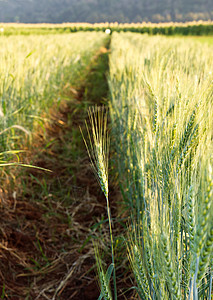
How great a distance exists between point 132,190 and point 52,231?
604 millimetres

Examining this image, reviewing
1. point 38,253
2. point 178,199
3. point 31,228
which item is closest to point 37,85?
point 31,228

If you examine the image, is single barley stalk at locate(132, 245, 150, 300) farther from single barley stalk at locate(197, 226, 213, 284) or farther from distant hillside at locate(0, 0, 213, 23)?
distant hillside at locate(0, 0, 213, 23)

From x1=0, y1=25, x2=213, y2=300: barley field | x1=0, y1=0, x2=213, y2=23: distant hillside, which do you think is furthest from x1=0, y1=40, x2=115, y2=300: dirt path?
x1=0, y1=0, x2=213, y2=23: distant hillside

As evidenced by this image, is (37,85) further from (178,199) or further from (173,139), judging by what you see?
(178,199)

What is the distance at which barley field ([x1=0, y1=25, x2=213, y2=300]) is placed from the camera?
0.62 metres

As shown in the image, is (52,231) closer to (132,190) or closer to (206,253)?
(132,190)

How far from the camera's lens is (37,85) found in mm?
2881

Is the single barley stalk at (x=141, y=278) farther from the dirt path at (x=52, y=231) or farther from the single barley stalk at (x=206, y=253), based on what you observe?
the dirt path at (x=52, y=231)

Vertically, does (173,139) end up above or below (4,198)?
above

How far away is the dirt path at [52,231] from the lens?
1493 mm

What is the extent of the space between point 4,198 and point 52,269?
25.6 inches

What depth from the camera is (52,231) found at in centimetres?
188

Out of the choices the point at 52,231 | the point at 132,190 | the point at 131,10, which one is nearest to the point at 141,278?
the point at 132,190

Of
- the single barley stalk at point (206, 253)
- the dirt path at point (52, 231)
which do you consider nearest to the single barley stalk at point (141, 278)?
the single barley stalk at point (206, 253)
